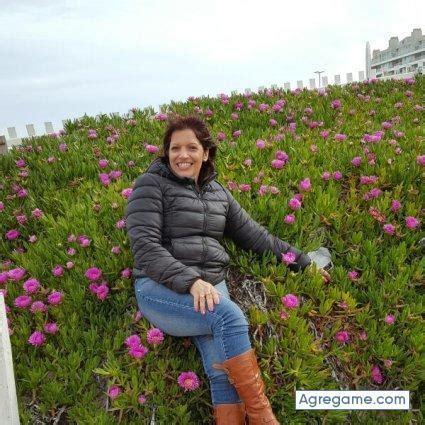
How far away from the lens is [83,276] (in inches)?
136

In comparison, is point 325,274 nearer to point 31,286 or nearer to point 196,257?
point 196,257

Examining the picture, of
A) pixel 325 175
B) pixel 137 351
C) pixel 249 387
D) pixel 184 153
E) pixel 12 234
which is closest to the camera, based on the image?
pixel 249 387

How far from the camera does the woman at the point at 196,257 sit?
2398mm

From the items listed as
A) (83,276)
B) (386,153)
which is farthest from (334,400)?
(386,153)

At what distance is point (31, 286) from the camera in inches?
131

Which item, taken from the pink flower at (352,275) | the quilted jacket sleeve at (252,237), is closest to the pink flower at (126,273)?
the quilted jacket sleeve at (252,237)

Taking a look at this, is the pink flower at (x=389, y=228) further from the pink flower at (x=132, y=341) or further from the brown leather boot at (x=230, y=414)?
the pink flower at (x=132, y=341)

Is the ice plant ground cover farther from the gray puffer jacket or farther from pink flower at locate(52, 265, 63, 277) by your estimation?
the gray puffer jacket

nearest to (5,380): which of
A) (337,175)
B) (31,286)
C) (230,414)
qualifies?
(230,414)

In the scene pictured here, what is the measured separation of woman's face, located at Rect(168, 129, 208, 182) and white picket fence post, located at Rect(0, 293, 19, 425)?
1304mm

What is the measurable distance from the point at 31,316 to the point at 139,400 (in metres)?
1.17

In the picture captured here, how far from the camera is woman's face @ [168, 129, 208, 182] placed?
287 cm

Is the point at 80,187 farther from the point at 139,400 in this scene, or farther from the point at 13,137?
the point at 13,137

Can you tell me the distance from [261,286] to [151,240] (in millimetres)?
1017
